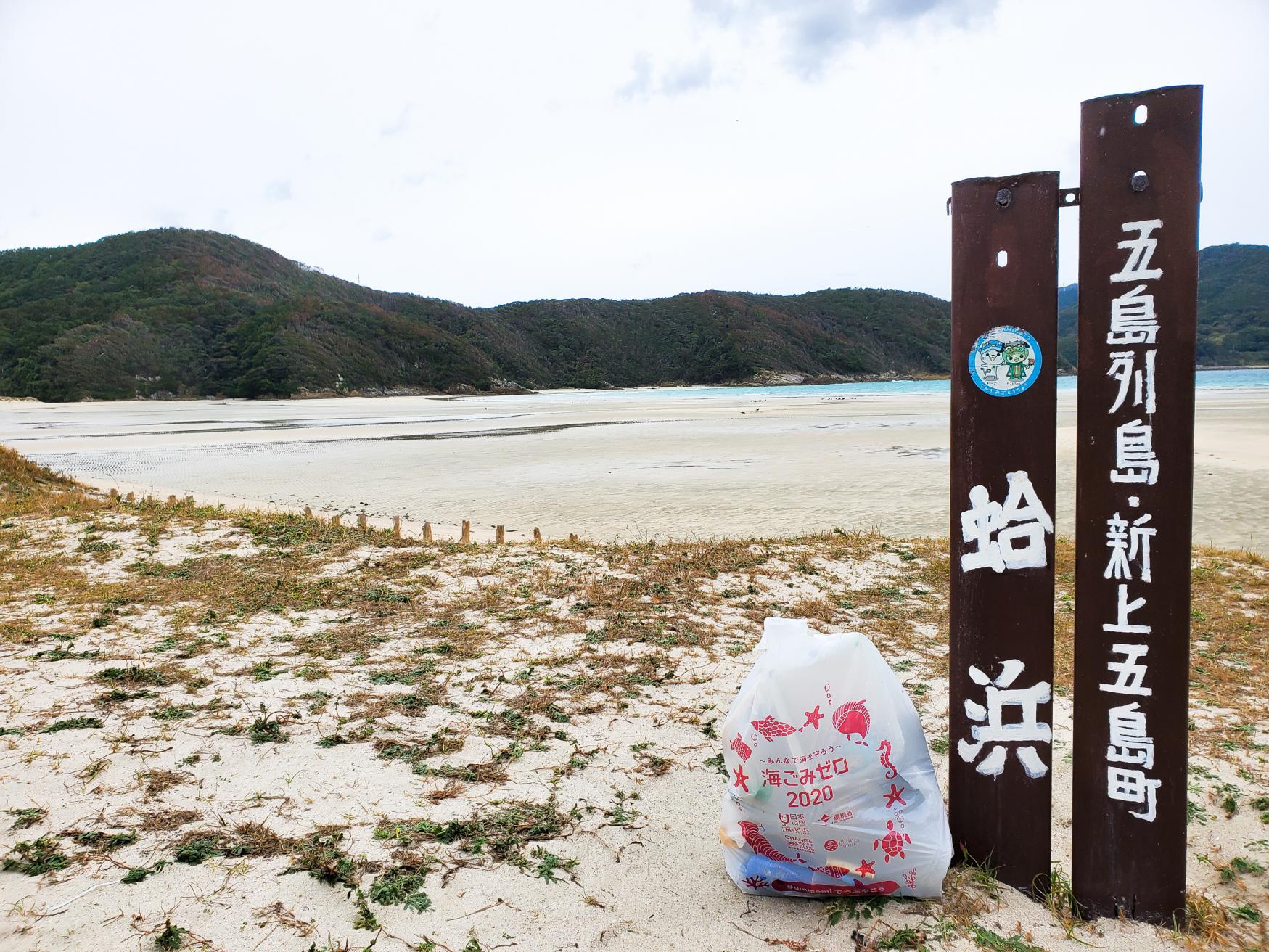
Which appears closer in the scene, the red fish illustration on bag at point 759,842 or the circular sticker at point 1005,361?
the circular sticker at point 1005,361

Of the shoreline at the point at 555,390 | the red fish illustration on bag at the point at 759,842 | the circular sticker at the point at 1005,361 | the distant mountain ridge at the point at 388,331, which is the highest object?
the distant mountain ridge at the point at 388,331

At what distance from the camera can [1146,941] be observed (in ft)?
7.37

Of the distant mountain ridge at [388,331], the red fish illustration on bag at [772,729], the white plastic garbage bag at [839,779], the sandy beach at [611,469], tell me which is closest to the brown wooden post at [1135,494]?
the white plastic garbage bag at [839,779]

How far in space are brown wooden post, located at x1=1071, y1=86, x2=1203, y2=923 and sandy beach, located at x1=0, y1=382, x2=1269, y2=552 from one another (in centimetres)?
628

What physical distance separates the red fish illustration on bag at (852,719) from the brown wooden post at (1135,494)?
2.06ft

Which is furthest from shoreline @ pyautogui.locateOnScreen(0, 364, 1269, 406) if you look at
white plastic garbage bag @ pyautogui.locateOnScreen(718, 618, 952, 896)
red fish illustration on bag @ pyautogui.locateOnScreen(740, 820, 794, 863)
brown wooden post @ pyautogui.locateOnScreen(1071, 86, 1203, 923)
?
red fish illustration on bag @ pyautogui.locateOnScreen(740, 820, 794, 863)

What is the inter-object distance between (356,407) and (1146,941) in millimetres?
51591

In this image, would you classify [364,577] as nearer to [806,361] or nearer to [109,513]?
[109,513]

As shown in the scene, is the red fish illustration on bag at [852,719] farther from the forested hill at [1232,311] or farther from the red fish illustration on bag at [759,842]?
the forested hill at [1232,311]

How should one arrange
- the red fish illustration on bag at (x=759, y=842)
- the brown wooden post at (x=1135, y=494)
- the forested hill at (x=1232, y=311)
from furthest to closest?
the forested hill at (x=1232, y=311)
the red fish illustration on bag at (x=759, y=842)
the brown wooden post at (x=1135, y=494)

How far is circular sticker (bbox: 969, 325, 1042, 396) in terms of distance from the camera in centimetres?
221

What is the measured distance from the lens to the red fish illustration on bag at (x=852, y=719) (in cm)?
225

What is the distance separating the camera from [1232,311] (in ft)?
402

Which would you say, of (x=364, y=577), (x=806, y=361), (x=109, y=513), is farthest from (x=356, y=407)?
(x=806, y=361)
